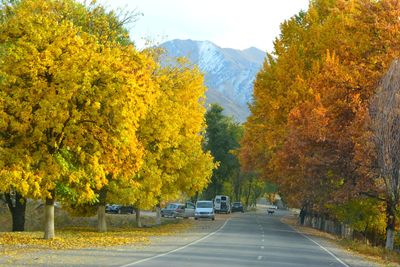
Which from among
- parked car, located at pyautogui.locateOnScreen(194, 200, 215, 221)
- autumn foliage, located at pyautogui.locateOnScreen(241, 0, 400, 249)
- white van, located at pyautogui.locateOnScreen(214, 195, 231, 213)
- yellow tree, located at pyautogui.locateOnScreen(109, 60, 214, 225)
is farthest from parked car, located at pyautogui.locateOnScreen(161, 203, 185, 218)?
yellow tree, located at pyautogui.locateOnScreen(109, 60, 214, 225)

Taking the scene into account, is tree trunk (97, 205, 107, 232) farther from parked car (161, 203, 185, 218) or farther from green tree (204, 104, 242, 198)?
green tree (204, 104, 242, 198)

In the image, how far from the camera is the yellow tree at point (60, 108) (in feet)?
90.4

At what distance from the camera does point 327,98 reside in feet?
135

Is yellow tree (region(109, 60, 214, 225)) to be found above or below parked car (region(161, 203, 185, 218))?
above

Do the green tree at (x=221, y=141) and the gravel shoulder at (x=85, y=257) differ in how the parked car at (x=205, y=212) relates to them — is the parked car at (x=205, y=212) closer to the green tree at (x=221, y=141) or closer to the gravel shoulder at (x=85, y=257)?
the green tree at (x=221, y=141)

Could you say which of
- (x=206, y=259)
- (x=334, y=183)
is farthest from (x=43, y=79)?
(x=334, y=183)

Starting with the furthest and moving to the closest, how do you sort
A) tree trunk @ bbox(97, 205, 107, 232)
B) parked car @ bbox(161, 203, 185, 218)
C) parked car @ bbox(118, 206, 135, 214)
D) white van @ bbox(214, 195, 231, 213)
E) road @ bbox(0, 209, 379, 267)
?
white van @ bbox(214, 195, 231, 213) → parked car @ bbox(118, 206, 135, 214) → parked car @ bbox(161, 203, 185, 218) → tree trunk @ bbox(97, 205, 107, 232) → road @ bbox(0, 209, 379, 267)

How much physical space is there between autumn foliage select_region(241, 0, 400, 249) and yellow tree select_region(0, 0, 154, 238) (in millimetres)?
13844

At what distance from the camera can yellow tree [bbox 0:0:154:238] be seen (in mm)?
27562

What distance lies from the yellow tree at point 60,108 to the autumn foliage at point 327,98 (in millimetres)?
13844

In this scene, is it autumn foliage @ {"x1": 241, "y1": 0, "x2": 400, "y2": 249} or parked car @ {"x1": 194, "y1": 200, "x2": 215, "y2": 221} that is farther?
parked car @ {"x1": 194, "y1": 200, "x2": 215, "y2": 221}

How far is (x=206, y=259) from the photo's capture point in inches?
869

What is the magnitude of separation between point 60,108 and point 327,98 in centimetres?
1924

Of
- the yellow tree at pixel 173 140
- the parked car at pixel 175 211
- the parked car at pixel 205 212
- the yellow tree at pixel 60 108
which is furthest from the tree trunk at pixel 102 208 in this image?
the parked car at pixel 175 211
